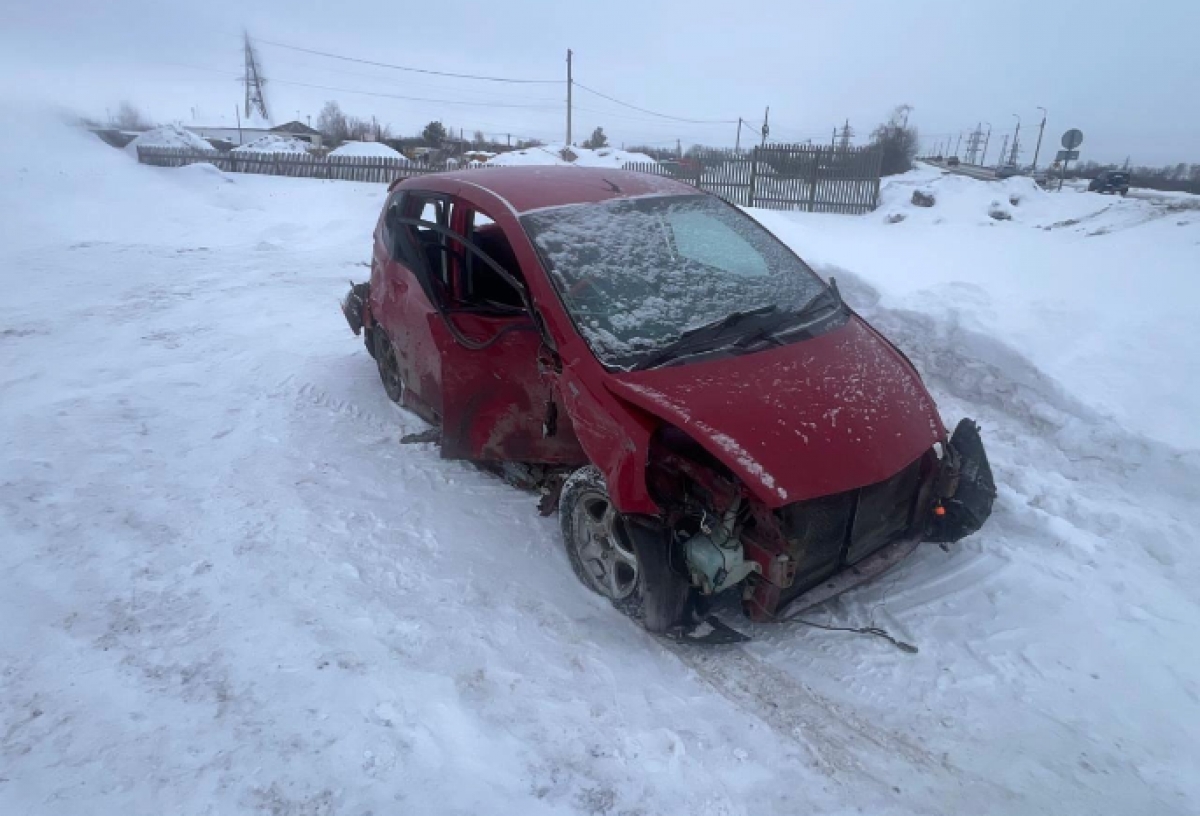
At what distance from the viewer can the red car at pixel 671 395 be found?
9.15 ft

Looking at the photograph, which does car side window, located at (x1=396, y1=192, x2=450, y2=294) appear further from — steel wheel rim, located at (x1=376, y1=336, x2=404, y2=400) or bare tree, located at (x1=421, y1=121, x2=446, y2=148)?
bare tree, located at (x1=421, y1=121, x2=446, y2=148)

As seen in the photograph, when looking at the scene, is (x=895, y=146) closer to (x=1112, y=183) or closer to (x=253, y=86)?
(x=1112, y=183)

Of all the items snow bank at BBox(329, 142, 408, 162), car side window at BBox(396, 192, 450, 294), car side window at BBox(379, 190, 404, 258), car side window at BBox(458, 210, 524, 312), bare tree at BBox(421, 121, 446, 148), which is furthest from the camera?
bare tree at BBox(421, 121, 446, 148)

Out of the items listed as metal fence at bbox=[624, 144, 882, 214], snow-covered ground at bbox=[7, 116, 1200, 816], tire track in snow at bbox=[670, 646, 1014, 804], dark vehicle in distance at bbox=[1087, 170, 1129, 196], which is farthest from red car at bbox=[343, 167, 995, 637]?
dark vehicle in distance at bbox=[1087, 170, 1129, 196]

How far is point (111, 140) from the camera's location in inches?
1025

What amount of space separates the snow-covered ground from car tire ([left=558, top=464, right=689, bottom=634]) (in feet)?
0.40

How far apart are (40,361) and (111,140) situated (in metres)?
26.8

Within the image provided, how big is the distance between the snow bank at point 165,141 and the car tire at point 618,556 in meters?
26.5

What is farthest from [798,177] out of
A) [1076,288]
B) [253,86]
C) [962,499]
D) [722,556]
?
[253,86]

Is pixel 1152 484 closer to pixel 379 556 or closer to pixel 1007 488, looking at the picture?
pixel 1007 488

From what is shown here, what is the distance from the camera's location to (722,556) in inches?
109

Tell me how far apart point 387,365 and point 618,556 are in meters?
2.87

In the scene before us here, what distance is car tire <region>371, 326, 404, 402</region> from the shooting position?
16.7 ft

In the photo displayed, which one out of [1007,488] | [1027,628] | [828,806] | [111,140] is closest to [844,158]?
[1007,488]
